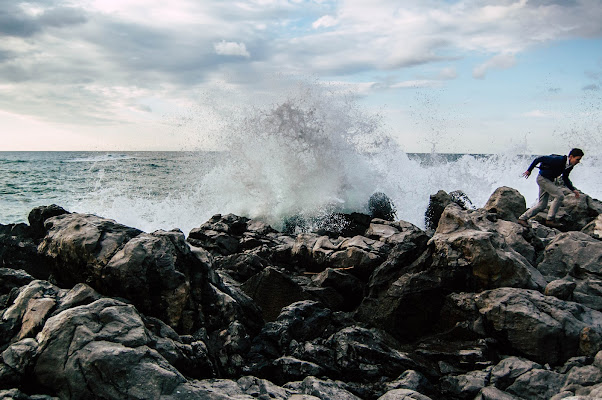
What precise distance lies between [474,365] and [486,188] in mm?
16020

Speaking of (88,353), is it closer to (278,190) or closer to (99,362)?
(99,362)

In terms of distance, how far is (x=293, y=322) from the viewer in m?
5.20

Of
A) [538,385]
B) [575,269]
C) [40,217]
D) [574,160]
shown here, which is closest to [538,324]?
[538,385]

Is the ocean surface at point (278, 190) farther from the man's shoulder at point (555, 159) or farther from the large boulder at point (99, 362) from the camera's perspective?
the large boulder at point (99, 362)

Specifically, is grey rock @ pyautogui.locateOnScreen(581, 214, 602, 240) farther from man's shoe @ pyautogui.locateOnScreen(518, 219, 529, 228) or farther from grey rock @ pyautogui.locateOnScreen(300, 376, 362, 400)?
grey rock @ pyautogui.locateOnScreen(300, 376, 362, 400)

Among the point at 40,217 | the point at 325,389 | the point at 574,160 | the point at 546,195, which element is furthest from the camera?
the point at 546,195

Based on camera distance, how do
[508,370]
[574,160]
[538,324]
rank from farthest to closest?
[574,160] < [538,324] < [508,370]

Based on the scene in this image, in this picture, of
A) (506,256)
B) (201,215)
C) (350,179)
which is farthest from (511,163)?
(506,256)

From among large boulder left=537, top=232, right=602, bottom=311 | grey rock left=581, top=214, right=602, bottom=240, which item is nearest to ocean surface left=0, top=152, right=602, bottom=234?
grey rock left=581, top=214, right=602, bottom=240

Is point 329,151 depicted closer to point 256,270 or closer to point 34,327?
point 256,270

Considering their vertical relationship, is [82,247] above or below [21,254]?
above

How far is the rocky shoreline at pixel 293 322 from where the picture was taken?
10.6ft

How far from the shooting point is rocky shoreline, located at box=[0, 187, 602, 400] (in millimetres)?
3223

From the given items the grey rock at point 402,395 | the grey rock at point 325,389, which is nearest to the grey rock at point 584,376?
the grey rock at point 402,395
